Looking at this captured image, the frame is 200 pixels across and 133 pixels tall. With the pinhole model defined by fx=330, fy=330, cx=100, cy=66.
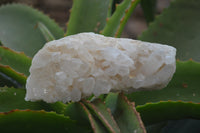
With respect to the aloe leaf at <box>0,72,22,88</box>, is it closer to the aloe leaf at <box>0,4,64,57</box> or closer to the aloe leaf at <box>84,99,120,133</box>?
the aloe leaf at <box>0,4,64,57</box>

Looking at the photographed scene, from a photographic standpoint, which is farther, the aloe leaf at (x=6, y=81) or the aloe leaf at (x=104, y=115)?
the aloe leaf at (x=6, y=81)

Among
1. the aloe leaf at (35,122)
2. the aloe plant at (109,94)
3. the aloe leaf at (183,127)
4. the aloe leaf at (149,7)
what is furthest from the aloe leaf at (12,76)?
the aloe leaf at (149,7)

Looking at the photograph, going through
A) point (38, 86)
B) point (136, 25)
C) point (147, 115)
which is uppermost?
point (38, 86)

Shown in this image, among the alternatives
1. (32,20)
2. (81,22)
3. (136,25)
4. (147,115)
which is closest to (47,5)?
(136,25)

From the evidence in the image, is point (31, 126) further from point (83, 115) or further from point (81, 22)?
point (81, 22)

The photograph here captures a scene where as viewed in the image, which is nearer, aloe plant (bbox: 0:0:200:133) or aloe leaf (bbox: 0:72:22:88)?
aloe plant (bbox: 0:0:200:133)

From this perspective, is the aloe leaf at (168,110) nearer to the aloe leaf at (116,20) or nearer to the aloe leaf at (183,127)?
the aloe leaf at (183,127)

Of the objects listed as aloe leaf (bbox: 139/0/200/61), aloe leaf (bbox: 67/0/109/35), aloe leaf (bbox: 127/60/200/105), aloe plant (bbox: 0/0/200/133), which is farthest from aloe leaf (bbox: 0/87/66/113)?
aloe leaf (bbox: 139/0/200/61)
